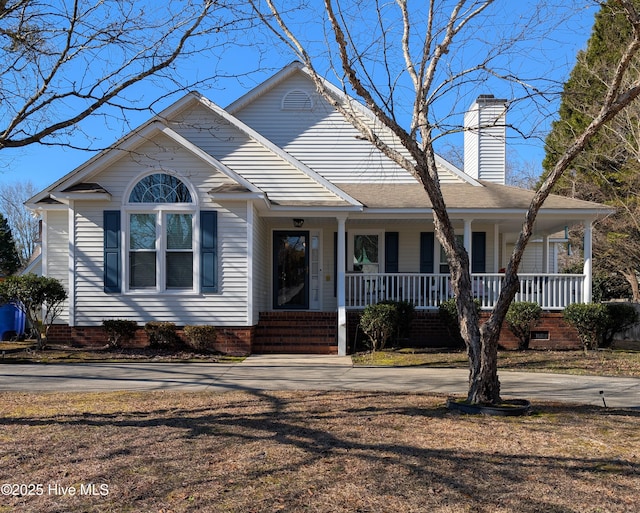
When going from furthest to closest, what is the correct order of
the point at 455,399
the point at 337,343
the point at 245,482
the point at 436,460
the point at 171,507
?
the point at 337,343
the point at 455,399
the point at 436,460
the point at 245,482
the point at 171,507

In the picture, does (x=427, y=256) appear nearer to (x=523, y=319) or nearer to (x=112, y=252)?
(x=523, y=319)

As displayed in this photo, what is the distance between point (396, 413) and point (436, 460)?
1.79 metres

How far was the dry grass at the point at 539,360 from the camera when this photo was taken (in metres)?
11.1

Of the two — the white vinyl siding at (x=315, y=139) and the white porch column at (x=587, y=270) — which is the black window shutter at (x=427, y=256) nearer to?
the white vinyl siding at (x=315, y=139)

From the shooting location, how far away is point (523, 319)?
1384 centimetres

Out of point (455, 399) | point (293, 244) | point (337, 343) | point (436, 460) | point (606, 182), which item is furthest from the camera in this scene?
point (606, 182)

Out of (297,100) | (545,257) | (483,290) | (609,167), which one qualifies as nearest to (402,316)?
(483,290)

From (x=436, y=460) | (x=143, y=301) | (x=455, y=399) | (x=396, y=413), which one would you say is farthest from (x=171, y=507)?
(x=143, y=301)

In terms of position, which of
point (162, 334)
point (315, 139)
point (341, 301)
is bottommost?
point (162, 334)

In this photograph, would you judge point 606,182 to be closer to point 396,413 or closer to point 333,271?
point 333,271

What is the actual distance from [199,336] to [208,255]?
1735 mm

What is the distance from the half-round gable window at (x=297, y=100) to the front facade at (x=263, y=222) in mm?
29

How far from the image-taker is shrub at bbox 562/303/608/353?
44.7ft

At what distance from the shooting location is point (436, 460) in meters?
5.15
